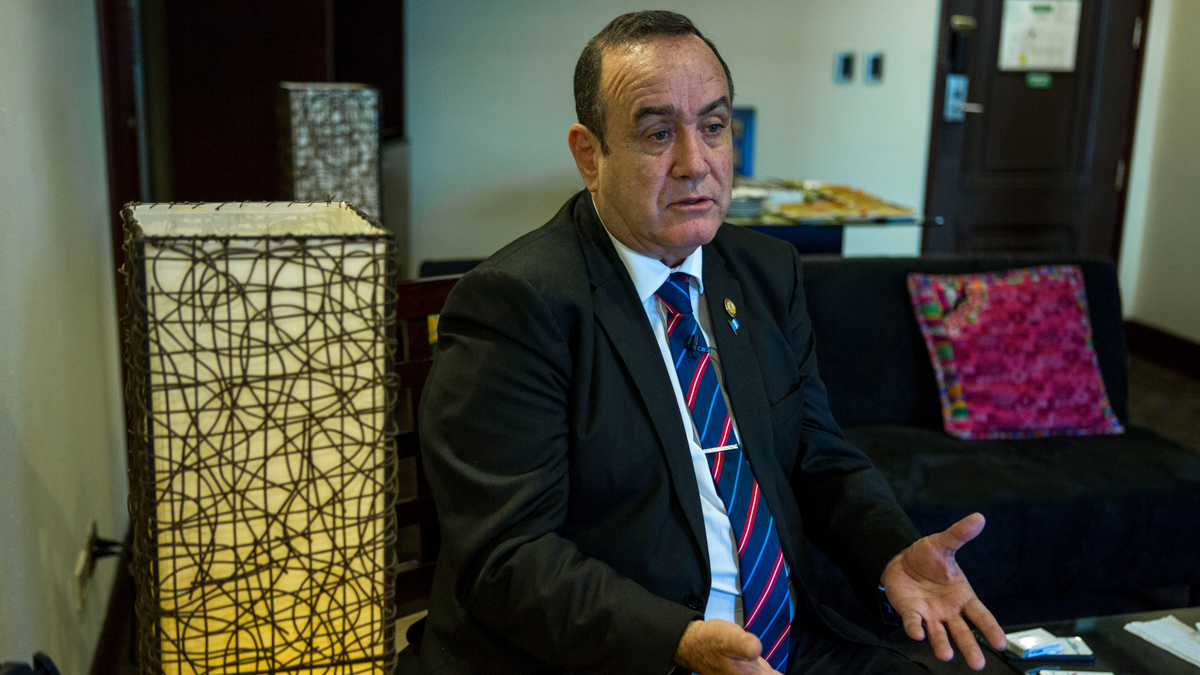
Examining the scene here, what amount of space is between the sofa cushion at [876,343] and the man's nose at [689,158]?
1197 millimetres

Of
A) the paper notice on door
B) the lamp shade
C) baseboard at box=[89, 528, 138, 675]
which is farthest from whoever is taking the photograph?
the paper notice on door

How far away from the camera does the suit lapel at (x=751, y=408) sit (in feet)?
4.43

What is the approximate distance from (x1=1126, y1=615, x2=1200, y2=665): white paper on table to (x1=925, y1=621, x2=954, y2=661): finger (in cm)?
52

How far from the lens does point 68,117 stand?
6.04 ft

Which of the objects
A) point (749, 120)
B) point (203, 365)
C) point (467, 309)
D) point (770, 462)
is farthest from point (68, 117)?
point (749, 120)

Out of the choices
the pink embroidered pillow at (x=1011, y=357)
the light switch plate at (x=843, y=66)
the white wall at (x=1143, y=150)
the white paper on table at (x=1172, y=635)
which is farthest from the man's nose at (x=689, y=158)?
the white wall at (x=1143, y=150)

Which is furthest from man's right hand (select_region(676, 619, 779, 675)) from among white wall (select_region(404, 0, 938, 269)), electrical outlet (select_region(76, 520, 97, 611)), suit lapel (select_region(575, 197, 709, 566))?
white wall (select_region(404, 0, 938, 269))

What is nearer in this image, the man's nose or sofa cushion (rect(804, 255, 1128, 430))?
the man's nose

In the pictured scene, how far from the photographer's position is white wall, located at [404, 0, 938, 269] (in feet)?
14.6

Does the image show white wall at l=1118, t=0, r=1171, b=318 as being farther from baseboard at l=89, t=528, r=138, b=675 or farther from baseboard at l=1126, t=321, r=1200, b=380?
baseboard at l=89, t=528, r=138, b=675

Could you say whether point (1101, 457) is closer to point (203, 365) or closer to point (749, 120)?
point (203, 365)

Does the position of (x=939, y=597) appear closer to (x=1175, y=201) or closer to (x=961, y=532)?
(x=961, y=532)

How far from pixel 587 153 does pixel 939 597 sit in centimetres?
72

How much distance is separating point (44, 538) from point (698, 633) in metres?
0.94
